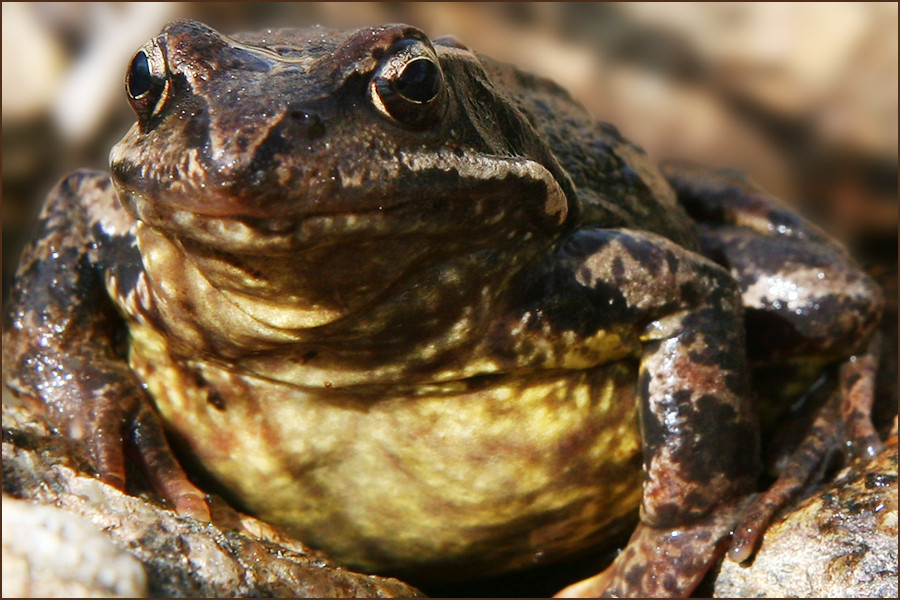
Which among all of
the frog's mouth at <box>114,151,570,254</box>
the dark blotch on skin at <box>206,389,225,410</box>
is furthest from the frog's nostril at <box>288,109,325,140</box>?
the dark blotch on skin at <box>206,389,225,410</box>

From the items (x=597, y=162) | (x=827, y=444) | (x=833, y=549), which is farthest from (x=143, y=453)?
(x=827, y=444)

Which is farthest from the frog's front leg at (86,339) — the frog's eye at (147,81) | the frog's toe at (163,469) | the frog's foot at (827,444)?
the frog's foot at (827,444)

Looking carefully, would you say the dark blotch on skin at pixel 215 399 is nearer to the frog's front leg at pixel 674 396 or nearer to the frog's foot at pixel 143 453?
the frog's foot at pixel 143 453

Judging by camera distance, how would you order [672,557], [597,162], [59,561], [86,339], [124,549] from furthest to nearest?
[597,162] < [86,339] < [672,557] < [124,549] < [59,561]

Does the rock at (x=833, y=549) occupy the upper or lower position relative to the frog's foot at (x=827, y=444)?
lower

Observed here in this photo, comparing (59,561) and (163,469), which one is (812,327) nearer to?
(163,469)

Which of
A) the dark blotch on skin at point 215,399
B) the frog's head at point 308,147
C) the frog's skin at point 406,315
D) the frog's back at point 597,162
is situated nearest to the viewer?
the frog's head at point 308,147
